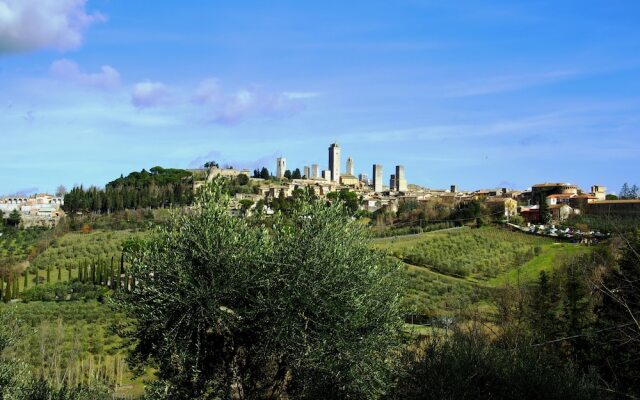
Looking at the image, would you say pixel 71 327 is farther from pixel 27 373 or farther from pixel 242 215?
pixel 242 215

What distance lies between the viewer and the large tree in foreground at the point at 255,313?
35.6 ft

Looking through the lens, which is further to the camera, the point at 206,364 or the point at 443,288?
the point at 443,288

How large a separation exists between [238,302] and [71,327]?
2005cm

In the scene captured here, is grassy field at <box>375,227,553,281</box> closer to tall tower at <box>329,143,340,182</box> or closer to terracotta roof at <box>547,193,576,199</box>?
terracotta roof at <box>547,193,576,199</box>

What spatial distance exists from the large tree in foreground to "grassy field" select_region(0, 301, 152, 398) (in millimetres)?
7069

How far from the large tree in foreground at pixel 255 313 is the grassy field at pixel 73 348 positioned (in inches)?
278

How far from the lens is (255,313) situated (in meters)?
10.9

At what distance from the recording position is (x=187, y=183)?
99500 mm

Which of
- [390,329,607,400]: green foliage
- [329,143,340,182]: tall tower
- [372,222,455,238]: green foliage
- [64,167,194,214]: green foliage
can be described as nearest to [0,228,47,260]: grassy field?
[64,167,194,214]: green foliage

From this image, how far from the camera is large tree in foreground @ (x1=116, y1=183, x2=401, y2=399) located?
10.8 m

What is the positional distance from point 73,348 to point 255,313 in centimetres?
1427

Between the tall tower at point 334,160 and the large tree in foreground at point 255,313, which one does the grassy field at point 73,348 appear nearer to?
the large tree in foreground at point 255,313

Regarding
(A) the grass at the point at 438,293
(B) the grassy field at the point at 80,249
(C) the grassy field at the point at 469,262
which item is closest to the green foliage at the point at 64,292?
(B) the grassy field at the point at 80,249

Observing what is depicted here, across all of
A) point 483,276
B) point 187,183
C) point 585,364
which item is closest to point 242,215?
point 585,364
